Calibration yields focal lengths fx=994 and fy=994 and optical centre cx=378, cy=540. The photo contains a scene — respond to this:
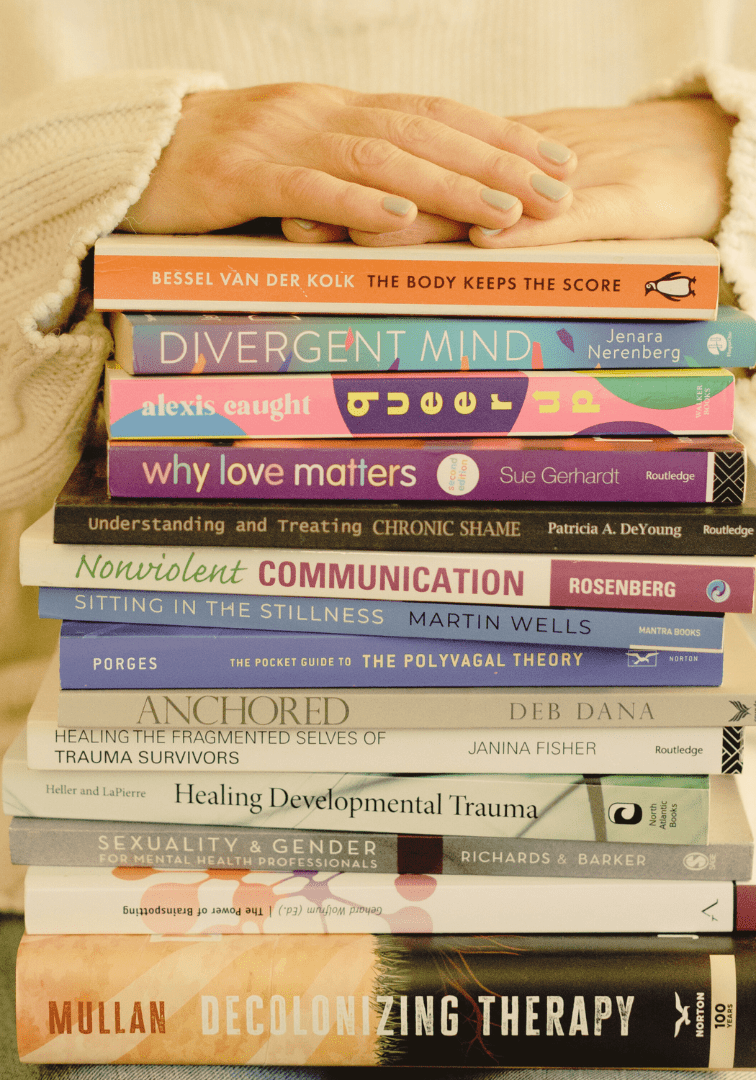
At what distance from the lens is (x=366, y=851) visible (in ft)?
1.92

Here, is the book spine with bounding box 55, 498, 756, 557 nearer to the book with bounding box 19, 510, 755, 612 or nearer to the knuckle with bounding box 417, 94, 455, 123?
the book with bounding box 19, 510, 755, 612

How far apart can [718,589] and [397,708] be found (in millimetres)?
188

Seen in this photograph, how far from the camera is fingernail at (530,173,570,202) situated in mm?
577

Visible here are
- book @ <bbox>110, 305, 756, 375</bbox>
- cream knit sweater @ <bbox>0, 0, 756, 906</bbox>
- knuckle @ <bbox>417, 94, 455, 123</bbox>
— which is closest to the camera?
book @ <bbox>110, 305, 756, 375</bbox>

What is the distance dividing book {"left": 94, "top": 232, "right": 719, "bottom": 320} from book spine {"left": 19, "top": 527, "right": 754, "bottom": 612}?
0.14 m

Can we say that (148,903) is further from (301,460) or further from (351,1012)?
(301,460)

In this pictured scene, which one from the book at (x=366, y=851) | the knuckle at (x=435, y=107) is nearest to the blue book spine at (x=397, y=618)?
the book at (x=366, y=851)

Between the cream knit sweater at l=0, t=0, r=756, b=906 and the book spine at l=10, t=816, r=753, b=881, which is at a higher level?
the cream knit sweater at l=0, t=0, r=756, b=906

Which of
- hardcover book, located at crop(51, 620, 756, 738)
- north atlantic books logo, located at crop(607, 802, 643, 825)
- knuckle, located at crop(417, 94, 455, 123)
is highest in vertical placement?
knuckle, located at crop(417, 94, 455, 123)

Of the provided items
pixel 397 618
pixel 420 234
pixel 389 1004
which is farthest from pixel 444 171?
pixel 389 1004

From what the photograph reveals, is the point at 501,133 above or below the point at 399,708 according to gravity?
above

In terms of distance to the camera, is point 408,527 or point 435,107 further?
point 435,107

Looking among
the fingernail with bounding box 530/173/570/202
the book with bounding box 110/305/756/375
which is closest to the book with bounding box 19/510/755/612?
the book with bounding box 110/305/756/375

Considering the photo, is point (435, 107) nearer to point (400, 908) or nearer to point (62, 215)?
point (62, 215)
